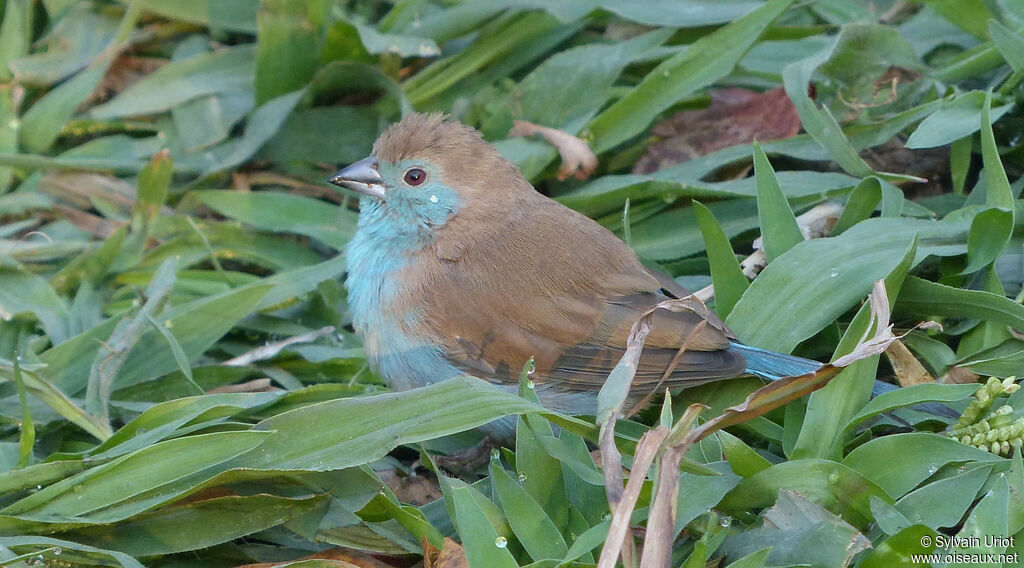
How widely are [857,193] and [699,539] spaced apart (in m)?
1.55

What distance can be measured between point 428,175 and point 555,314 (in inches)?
28.4

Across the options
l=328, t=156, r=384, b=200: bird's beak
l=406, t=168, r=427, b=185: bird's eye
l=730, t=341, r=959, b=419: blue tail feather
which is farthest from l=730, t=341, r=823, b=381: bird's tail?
l=328, t=156, r=384, b=200: bird's beak

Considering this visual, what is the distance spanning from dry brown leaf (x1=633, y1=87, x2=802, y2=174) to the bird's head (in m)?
0.97

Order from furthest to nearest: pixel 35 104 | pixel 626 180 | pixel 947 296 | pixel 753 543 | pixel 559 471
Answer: pixel 35 104
pixel 626 180
pixel 947 296
pixel 559 471
pixel 753 543

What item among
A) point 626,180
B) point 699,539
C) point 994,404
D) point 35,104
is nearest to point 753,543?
point 699,539

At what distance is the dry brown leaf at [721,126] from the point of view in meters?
4.10

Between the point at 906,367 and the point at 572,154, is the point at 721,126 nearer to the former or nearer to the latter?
the point at 572,154

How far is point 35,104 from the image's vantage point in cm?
448

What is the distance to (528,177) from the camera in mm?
4074

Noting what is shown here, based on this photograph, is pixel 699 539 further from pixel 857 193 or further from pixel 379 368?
pixel 857 193

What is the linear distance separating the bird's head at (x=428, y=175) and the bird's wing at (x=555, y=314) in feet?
0.70

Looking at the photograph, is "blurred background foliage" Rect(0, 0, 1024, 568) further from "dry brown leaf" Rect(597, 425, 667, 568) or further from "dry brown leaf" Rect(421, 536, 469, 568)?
"dry brown leaf" Rect(597, 425, 667, 568)

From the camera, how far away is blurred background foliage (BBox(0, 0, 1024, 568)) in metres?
2.52

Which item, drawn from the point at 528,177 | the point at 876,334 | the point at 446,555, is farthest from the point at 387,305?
the point at 876,334
